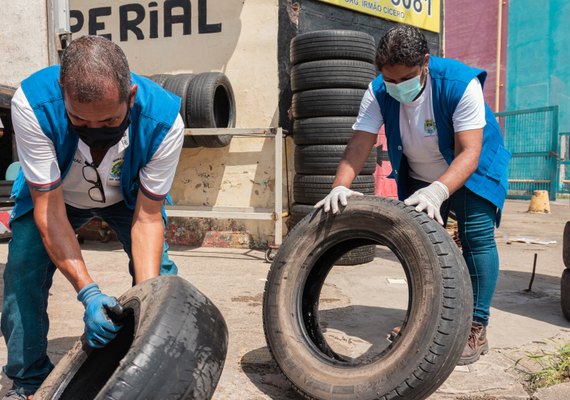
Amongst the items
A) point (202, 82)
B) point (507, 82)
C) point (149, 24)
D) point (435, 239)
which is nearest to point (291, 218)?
point (202, 82)

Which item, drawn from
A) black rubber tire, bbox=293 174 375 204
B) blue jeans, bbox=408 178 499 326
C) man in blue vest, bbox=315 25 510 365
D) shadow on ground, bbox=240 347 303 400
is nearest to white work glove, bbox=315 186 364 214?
man in blue vest, bbox=315 25 510 365

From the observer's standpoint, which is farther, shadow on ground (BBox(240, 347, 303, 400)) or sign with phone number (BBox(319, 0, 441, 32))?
sign with phone number (BBox(319, 0, 441, 32))

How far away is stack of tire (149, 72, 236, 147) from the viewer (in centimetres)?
548

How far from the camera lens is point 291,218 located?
543 cm

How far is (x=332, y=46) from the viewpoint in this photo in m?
5.03

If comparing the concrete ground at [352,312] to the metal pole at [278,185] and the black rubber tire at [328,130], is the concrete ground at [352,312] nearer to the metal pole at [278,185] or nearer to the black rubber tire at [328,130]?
the metal pole at [278,185]

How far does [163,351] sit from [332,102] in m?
3.82

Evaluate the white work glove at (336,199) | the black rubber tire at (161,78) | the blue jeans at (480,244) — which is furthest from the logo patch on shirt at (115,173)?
the black rubber tire at (161,78)

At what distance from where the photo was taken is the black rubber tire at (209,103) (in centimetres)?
547

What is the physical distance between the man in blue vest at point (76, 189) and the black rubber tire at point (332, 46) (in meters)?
3.14

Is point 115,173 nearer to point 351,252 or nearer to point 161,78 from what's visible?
point 351,252

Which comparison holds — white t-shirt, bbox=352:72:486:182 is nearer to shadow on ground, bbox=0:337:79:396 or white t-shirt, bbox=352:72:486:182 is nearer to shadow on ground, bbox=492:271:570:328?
shadow on ground, bbox=492:271:570:328

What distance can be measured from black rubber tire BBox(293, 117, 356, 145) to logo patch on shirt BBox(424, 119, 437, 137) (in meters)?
2.32

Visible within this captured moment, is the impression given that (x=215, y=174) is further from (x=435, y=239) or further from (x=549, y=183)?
(x=549, y=183)
